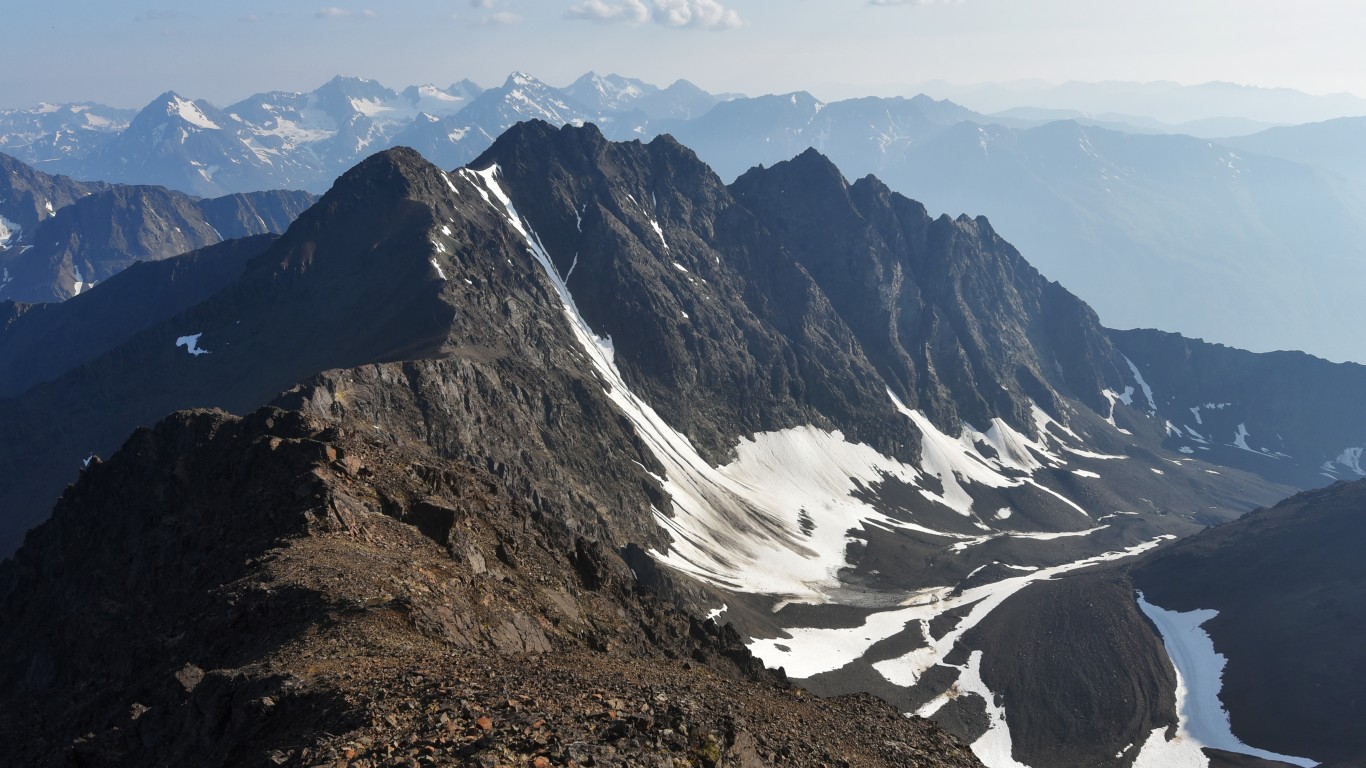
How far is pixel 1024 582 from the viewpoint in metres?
152

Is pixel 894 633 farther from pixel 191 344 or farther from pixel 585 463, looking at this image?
pixel 191 344

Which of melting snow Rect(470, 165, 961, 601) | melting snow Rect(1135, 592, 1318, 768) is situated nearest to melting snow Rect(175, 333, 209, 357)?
melting snow Rect(470, 165, 961, 601)

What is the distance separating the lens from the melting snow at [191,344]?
525 feet

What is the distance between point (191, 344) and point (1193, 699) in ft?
600

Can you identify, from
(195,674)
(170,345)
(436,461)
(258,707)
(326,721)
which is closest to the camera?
(326,721)

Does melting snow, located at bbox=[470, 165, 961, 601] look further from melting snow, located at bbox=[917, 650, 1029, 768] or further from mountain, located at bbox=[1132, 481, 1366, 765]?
mountain, located at bbox=[1132, 481, 1366, 765]

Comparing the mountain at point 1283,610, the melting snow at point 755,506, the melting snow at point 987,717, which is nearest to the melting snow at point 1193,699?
the mountain at point 1283,610

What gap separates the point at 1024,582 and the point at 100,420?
6865 inches

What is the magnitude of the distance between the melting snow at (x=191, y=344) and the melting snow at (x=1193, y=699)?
556ft

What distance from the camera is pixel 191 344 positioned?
6427 inches

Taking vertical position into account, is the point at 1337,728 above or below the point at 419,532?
below

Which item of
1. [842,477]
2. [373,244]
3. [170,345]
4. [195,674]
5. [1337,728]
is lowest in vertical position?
[1337,728]

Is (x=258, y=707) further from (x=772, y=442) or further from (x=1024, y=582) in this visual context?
(x=772, y=442)

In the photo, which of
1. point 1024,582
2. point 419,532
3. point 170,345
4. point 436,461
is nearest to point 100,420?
point 170,345
